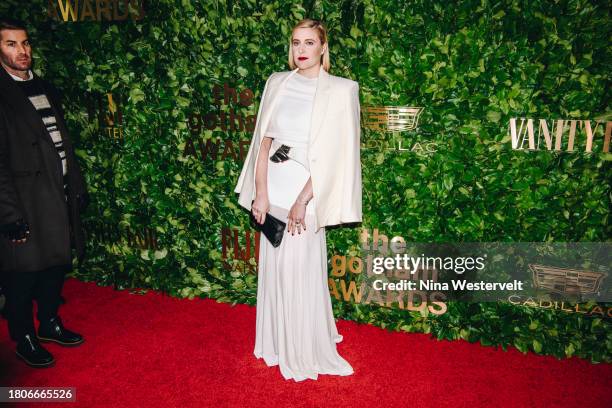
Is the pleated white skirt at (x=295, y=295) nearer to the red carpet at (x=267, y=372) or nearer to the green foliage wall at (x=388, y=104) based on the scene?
the red carpet at (x=267, y=372)

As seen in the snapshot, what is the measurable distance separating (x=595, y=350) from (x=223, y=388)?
288cm

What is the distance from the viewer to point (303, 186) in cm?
295

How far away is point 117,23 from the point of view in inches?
161

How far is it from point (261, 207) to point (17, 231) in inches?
68.1

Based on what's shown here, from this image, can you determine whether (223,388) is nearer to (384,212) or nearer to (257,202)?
(257,202)

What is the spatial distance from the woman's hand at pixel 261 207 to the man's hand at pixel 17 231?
165 cm

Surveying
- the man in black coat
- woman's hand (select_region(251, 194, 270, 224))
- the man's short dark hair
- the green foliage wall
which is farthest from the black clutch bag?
the man's short dark hair

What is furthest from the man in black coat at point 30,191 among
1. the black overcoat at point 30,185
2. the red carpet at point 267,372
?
the red carpet at point 267,372

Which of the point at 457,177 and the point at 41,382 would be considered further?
the point at 457,177

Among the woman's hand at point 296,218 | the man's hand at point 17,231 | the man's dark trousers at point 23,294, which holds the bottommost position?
the man's dark trousers at point 23,294

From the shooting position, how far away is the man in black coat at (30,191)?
3.03m

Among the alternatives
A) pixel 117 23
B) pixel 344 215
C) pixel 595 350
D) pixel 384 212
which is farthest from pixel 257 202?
→ pixel 595 350

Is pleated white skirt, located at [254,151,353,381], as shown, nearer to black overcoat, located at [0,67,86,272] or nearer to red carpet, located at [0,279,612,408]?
red carpet, located at [0,279,612,408]

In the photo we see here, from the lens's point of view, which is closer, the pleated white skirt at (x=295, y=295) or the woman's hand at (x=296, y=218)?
the woman's hand at (x=296, y=218)
